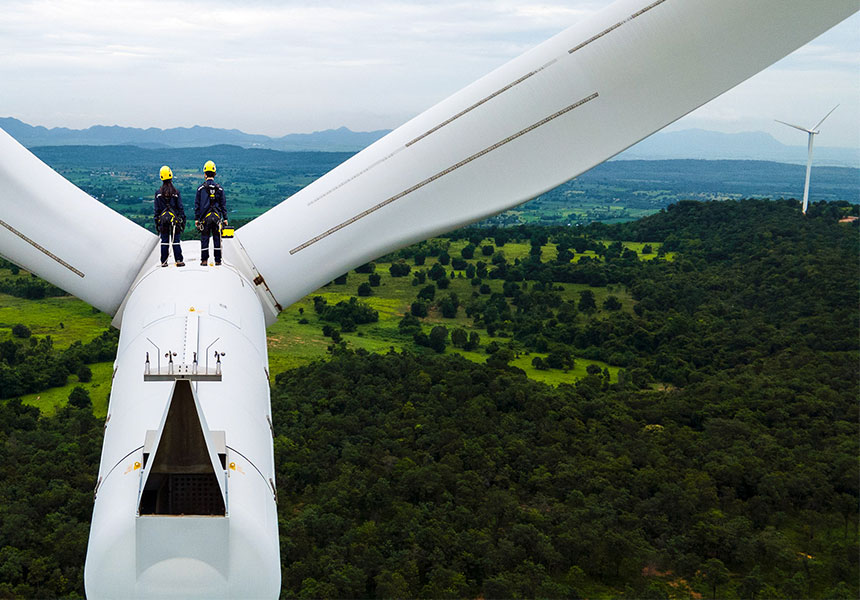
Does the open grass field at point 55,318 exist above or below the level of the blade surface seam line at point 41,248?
below

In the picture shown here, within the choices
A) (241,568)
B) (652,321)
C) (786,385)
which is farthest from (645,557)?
(652,321)

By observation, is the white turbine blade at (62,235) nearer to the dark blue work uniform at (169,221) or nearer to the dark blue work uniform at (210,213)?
the dark blue work uniform at (169,221)

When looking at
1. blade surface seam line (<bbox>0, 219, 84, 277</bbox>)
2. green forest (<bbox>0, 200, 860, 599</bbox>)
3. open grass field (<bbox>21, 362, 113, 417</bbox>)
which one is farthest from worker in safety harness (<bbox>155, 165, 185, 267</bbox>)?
open grass field (<bbox>21, 362, 113, 417</bbox>)

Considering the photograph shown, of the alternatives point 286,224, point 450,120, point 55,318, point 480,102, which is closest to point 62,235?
point 286,224

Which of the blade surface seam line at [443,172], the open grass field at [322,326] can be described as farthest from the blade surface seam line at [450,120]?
the open grass field at [322,326]

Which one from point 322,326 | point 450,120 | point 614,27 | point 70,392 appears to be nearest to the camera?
point 614,27

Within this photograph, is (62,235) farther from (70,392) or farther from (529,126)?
(70,392)

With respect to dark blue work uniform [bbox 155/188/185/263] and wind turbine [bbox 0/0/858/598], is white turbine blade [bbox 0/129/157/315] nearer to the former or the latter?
wind turbine [bbox 0/0/858/598]
